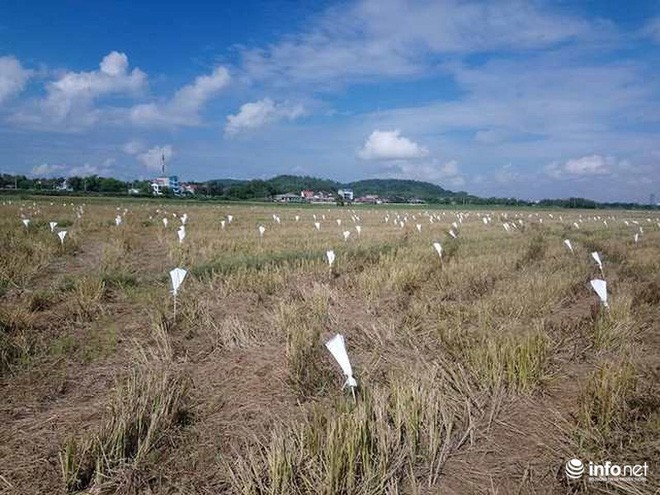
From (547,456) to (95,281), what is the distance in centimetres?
816

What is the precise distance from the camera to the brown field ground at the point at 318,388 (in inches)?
131

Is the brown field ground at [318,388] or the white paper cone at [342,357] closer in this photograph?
the brown field ground at [318,388]

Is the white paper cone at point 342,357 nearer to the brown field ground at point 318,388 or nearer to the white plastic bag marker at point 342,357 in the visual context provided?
the white plastic bag marker at point 342,357

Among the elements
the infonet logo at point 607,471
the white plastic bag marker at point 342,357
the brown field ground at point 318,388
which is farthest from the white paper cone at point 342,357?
the infonet logo at point 607,471

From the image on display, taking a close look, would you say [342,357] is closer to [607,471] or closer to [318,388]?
[318,388]

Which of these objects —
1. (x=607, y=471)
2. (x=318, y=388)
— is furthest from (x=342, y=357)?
(x=607, y=471)

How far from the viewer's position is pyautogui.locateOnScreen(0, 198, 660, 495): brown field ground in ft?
11.0

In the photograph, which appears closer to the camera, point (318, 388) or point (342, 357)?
point (342, 357)

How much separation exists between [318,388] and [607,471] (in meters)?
2.66

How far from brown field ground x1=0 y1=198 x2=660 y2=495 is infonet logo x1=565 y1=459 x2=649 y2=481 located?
72 millimetres

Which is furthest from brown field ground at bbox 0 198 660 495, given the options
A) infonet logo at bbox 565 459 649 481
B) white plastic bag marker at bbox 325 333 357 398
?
white plastic bag marker at bbox 325 333 357 398

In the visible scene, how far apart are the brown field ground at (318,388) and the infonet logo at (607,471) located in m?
0.07

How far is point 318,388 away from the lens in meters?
4.84

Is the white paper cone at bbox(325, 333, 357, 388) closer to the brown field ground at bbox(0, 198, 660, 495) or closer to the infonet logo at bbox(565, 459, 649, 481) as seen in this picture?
the brown field ground at bbox(0, 198, 660, 495)
